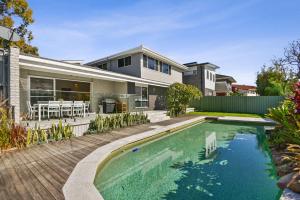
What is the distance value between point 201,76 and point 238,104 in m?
6.79

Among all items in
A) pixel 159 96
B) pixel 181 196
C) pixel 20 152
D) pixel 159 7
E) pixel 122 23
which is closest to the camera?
pixel 181 196

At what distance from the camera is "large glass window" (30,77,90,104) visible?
401 inches

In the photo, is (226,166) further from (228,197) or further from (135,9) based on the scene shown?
(135,9)

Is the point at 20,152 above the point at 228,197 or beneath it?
above

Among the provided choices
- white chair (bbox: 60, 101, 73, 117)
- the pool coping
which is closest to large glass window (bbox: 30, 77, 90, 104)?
white chair (bbox: 60, 101, 73, 117)

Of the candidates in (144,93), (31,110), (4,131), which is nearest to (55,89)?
(31,110)

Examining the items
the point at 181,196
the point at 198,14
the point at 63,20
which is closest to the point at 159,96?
the point at 198,14

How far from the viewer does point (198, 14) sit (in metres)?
12.3

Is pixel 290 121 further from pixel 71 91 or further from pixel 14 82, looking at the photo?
pixel 71 91

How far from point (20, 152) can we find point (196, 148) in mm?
6786

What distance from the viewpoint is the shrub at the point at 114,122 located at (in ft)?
30.9

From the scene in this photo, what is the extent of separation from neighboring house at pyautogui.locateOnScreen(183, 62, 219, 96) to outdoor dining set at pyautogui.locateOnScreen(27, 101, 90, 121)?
63.6 ft

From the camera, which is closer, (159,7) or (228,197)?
(228,197)

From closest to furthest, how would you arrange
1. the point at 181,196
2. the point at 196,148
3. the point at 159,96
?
the point at 181,196 → the point at 196,148 → the point at 159,96
